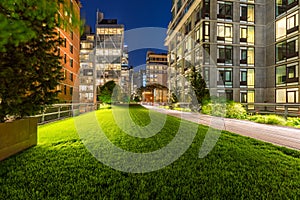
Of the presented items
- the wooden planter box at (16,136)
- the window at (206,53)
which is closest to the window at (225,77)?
the window at (206,53)

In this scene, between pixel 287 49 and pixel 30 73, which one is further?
pixel 287 49

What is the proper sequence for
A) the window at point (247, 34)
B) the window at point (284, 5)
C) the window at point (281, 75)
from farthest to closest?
the window at point (247, 34), the window at point (281, 75), the window at point (284, 5)

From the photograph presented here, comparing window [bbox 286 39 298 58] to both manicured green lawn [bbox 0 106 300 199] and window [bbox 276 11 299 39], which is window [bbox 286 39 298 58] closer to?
window [bbox 276 11 299 39]

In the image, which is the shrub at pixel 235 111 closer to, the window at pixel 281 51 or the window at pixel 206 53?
the window at pixel 206 53

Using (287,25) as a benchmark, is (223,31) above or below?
above

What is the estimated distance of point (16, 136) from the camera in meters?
4.92

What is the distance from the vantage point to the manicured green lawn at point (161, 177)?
A: 300 cm

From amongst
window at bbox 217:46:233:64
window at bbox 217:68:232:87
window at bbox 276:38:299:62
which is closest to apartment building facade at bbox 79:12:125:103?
window at bbox 217:46:233:64

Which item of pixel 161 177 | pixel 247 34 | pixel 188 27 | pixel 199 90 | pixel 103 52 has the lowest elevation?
pixel 161 177

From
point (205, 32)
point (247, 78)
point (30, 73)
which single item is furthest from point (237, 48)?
point (30, 73)

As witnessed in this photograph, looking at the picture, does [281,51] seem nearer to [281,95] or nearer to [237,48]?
[237,48]

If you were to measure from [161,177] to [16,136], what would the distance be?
3.65m

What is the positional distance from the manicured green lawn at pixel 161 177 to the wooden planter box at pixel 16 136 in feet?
0.78

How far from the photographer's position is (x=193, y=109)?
2339 centimetres
